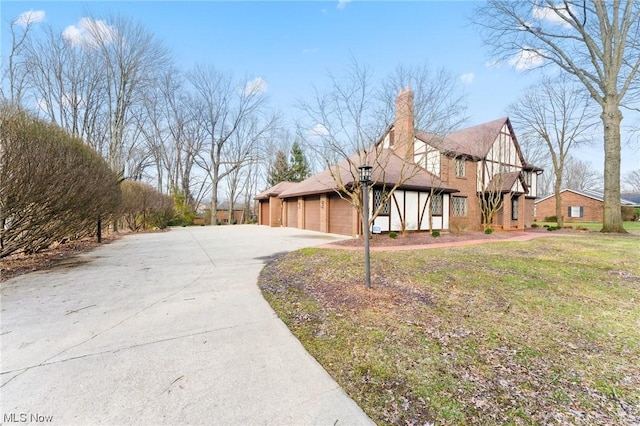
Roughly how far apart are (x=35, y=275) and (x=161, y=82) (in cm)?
2421

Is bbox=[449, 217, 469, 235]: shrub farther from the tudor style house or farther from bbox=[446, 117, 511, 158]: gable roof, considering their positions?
bbox=[446, 117, 511, 158]: gable roof

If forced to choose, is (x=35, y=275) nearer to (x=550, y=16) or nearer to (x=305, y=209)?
(x=305, y=209)

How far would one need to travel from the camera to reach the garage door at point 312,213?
16598 millimetres

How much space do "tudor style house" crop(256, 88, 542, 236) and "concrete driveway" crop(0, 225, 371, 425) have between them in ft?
28.5

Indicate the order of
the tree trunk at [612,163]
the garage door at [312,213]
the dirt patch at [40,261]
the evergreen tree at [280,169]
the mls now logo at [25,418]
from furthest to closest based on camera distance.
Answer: the evergreen tree at [280,169] < the garage door at [312,213] < the tree trunk at [612,163] < the dirt patch at [40,261] < the mls now logo at [25,418]

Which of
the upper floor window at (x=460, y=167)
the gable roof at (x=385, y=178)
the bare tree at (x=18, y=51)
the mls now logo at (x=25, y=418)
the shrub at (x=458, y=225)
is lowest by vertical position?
the mls now logo at (x=25, y=418)

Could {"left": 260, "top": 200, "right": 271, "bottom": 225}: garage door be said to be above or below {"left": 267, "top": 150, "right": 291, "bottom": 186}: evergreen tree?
below

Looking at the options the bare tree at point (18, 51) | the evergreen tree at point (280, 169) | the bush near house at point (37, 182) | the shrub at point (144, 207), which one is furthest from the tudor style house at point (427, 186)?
the bare tree at point (18, 51)

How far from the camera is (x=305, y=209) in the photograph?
18016 millimetres

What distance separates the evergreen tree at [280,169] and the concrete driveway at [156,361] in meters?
28.5

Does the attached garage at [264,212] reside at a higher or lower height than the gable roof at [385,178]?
lower

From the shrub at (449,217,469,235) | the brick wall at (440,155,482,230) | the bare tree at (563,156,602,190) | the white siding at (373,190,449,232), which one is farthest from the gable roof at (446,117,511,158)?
the bare tree at (563,156,602,190)

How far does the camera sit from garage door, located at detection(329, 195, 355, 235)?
45.1ft

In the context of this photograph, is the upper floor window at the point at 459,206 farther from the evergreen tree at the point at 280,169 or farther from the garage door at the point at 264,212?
the evergreen tree at the point at 280,169
